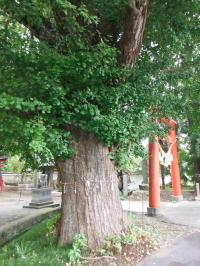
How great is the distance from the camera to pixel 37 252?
6.19 metres

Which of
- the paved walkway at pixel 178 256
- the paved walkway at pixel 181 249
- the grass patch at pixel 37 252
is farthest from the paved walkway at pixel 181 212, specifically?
the grass patch at pixel 37 252

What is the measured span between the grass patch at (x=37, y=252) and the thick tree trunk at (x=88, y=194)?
37 centimetres

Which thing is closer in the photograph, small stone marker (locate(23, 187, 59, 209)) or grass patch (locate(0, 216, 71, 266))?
grass patch (locate(0, 216, 71, 266))


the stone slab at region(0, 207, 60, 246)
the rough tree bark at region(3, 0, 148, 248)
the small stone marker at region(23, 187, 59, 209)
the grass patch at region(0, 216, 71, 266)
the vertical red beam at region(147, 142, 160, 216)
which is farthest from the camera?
the small stone marker at region(23, 187, 59, 209)

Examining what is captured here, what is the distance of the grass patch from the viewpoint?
217 inches

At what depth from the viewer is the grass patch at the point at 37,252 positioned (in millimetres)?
5517

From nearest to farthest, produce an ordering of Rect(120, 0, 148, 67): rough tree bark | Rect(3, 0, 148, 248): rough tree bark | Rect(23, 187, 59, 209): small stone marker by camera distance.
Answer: Rect(120, 0, 148, 67): rough tree bark
Rect(3, 0, 148, 248): rough tree bark
Rect(23, 187, 59, 209): small stone marker

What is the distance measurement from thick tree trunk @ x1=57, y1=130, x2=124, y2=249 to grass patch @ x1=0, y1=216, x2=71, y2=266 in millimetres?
372

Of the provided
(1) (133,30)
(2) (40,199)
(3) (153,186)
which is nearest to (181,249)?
(3) (153,186)

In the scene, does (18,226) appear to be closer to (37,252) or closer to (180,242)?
(37,252)

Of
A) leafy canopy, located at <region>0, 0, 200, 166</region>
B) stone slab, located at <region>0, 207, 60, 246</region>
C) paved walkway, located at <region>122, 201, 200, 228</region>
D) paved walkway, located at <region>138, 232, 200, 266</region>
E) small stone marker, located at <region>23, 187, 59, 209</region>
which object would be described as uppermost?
leafy canopy, located at <region>0, 0, 200, 166</region>

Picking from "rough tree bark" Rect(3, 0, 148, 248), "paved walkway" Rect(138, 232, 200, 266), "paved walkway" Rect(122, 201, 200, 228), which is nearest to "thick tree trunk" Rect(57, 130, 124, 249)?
"rough tree bark" Rect(3, 0, 148, 248)

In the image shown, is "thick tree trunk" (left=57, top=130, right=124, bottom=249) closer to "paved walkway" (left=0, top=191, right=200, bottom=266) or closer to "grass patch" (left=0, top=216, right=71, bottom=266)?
"grass patch" (left=0, top=216, right=71, bottom=266)

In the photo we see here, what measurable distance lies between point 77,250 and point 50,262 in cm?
64
